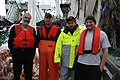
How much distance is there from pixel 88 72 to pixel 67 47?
2.65ft

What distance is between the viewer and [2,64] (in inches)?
291

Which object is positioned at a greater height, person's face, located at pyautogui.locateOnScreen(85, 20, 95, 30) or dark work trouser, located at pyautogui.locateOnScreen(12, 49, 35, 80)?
person's face, located at pyautogui.locateOnScreen(85, 20, 95, 30)

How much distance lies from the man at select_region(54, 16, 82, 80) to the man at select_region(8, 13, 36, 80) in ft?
2.17

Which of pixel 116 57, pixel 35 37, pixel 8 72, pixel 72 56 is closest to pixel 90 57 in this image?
pixel 72 56

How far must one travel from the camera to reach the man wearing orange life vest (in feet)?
15.1

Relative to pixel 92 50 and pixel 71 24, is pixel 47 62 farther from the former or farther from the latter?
pixel 92 50

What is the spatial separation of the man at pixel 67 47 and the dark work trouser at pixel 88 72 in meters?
0.55

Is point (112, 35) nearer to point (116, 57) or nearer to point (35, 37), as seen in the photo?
point (116, 57)

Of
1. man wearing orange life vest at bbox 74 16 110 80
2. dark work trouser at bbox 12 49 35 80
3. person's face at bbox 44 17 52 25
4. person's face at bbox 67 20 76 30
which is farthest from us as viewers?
dark work trouser at bbox 12 49 35 80

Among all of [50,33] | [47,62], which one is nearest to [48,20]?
[50,33]

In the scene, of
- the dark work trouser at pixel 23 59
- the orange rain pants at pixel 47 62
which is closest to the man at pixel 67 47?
the orange rain pants at pixel 47 62

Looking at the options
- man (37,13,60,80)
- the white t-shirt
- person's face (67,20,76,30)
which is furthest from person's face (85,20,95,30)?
man (37,13,60,80)

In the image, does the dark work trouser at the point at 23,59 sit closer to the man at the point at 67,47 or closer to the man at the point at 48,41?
the man at the point at 48,41

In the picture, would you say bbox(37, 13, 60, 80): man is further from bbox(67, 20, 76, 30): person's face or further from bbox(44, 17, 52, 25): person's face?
bbox(67, 20, 76, 30): person's face
